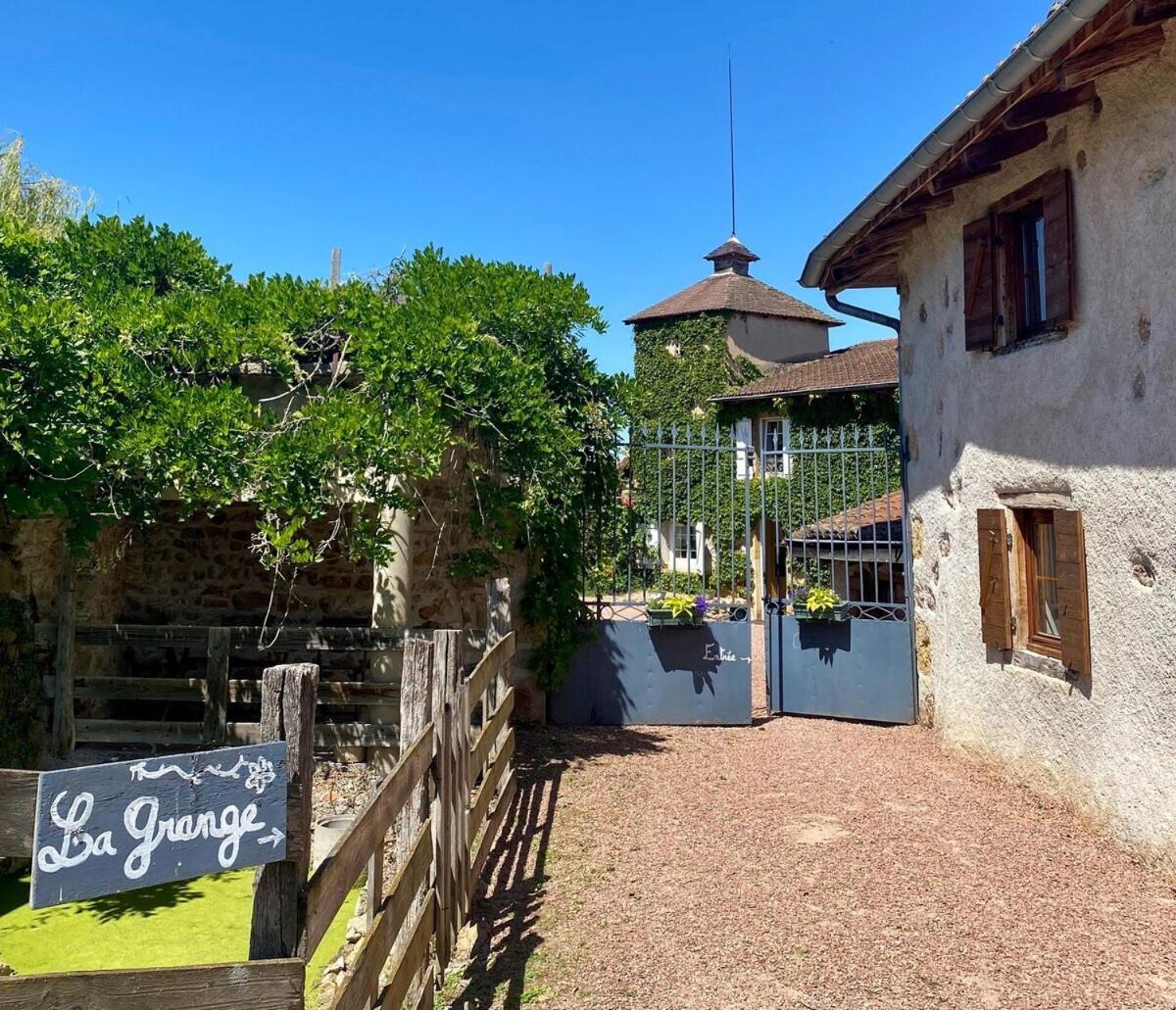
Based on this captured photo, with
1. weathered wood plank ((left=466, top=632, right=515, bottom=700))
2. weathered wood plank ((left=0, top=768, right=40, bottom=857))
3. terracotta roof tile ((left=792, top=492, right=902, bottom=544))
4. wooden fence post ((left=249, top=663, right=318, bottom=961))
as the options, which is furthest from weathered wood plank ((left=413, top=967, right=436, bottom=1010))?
terracotta roof tile ((left=792, top=492, right=902, bottom=544))

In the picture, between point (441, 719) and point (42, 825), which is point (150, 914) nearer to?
point (441, 719)

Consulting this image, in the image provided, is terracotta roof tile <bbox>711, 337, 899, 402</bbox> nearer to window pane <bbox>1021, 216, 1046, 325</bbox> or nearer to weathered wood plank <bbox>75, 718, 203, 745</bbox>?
window pane <bbox>1021, 216, 1046, 325</bbox>

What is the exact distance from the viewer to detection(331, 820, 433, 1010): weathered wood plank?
227 centimetres

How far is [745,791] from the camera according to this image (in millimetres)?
5984

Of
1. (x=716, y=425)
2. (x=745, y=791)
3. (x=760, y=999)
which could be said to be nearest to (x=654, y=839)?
(x=745, y=791)

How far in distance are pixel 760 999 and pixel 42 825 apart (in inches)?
107

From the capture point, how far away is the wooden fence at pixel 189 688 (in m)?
6.22

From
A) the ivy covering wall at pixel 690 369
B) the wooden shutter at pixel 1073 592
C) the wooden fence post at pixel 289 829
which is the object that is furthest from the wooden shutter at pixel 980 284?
the ivy covering wall at pixel 690 369

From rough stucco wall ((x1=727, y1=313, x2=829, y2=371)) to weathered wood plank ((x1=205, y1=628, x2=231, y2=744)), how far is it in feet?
56.8

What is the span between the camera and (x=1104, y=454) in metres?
4.99

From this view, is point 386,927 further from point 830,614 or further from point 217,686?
point 830,614

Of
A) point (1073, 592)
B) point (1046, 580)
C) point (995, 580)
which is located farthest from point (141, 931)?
point (1046, 580)

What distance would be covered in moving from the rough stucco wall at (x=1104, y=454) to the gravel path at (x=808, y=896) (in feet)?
1.34

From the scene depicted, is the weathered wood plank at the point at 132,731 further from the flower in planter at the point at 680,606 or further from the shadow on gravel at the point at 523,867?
the flower in planter at the point at 680,606
